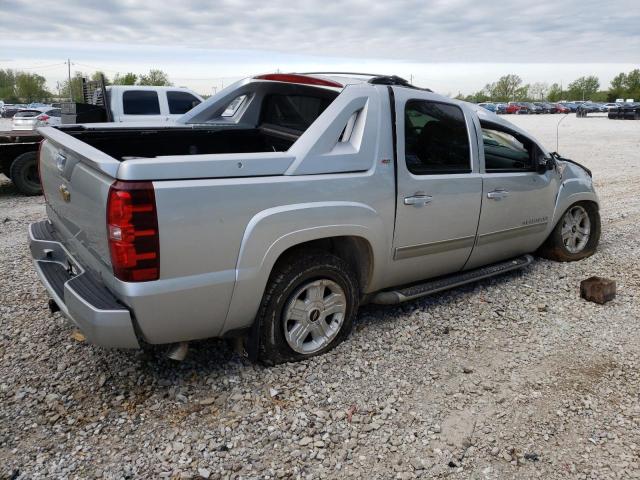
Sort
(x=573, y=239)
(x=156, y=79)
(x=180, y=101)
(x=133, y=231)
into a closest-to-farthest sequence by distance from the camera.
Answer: (x=133, y=231)
(x=573, y=239)
(x=180, y=101)
(x=156, y=79)

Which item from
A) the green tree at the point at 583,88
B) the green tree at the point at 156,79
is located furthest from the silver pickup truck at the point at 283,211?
the green tree at the point at 583,88

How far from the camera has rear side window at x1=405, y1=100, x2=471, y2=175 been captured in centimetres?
384

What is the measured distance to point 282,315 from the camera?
3.40 meters

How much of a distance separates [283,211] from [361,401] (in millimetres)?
1221

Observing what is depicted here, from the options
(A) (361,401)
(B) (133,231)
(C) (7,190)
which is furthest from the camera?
(C) (7,190)

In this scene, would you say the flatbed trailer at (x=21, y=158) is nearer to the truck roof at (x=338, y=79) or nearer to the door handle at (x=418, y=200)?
the truck roof at (x=338, y=79)

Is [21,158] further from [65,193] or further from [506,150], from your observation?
[506,150]

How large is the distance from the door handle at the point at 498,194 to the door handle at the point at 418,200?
0.76 m

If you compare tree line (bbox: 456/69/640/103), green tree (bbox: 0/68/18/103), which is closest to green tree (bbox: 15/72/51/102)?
green tree (bbox: 0/68/18/103)

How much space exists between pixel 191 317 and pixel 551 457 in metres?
2.02

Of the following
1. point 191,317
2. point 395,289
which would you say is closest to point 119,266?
point 191,317

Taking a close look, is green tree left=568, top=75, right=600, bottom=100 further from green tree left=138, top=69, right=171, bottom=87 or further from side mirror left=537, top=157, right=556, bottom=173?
side mirror left=537, top=157, right=556, bottom=173

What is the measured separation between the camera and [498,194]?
4.41 metres

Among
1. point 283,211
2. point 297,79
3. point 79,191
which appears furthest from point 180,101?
point 283,211
